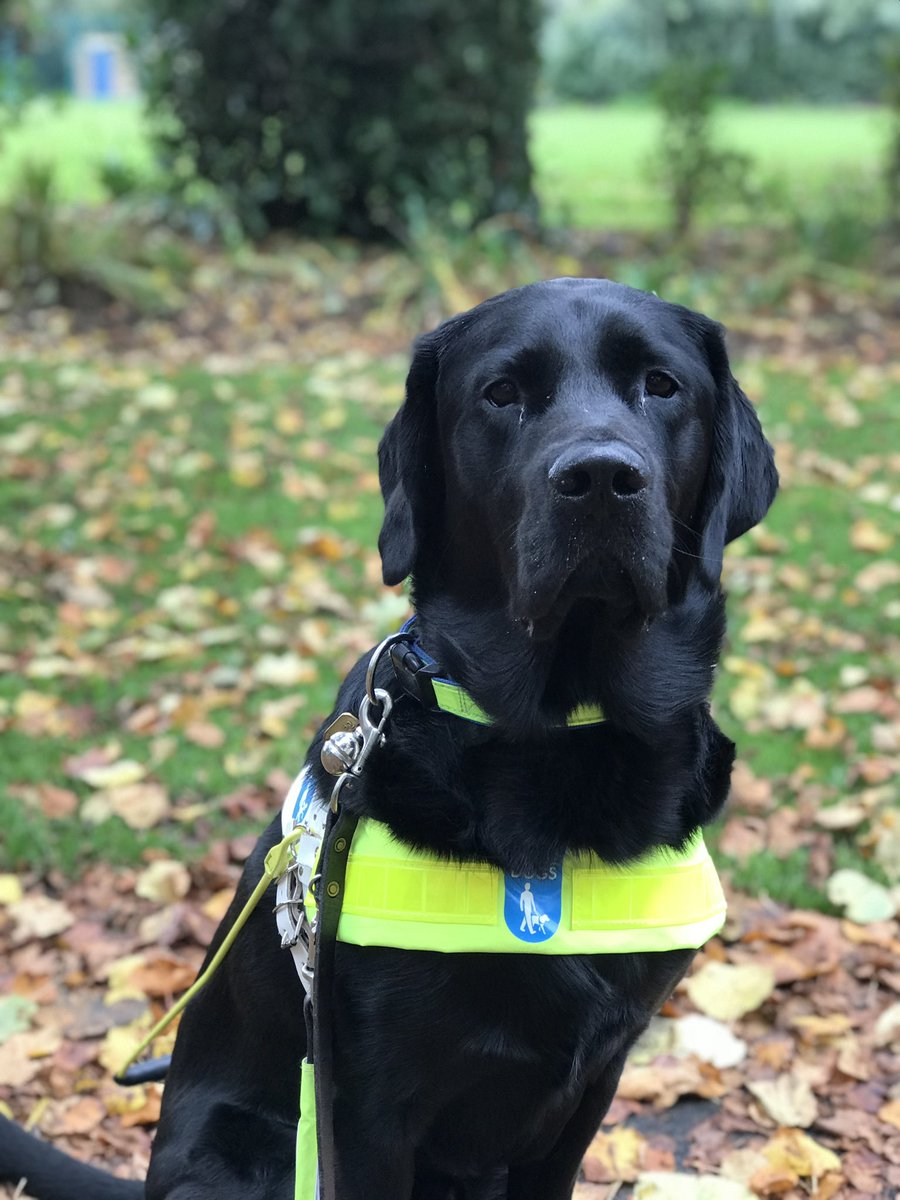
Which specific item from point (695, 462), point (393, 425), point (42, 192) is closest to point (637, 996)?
point (695, 462)

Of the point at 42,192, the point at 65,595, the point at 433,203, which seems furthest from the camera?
the point at 433,203

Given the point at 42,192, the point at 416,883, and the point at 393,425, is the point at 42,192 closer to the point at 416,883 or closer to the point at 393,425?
the point at 393,425

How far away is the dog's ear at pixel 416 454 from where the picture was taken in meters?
2.27

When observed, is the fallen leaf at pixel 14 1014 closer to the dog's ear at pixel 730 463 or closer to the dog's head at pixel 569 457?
the dog's head at pixel 569 457

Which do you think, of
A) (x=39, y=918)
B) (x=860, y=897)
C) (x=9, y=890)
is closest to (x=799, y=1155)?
(x=860, y=897)

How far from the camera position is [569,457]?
1.93 m

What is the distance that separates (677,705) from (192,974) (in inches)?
66.6

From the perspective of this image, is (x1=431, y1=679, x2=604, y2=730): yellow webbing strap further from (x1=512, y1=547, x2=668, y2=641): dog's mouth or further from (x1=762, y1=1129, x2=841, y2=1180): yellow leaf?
(x1=762, y1=1129, x2=841, y2=1180): yellow leaf

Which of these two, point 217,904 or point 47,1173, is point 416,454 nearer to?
point 47,1173

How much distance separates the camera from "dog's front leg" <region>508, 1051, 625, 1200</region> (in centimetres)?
218

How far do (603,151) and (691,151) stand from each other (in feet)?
33.3

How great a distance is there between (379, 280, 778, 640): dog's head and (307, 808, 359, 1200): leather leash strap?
48cm

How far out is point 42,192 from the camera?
8.73 m

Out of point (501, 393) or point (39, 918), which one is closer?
point (501, 393)
